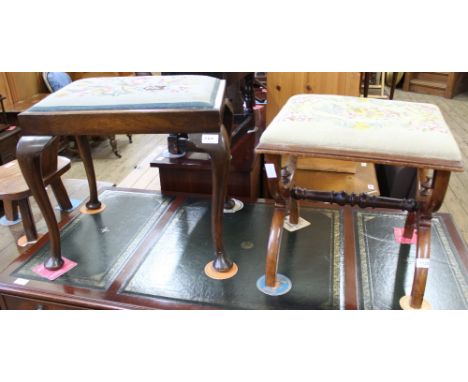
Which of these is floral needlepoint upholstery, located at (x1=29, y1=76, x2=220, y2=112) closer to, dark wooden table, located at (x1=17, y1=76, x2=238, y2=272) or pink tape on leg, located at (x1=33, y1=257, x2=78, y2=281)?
dark wooden table, located at (x1=17, y1=76, x2=238, y2=272)

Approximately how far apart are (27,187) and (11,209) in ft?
1.05

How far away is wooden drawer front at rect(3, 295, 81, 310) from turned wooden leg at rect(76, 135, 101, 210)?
1.54ft

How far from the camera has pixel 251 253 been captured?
1.28m

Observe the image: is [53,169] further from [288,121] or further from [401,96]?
[401,96]

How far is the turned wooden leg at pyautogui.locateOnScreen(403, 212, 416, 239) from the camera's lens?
1315 mm

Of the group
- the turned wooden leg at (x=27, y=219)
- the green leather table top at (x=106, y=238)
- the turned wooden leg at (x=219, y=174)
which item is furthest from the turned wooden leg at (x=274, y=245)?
the turned wooden leg at (x=27, y=219)

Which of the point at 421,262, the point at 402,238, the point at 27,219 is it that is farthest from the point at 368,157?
the point at 27,219

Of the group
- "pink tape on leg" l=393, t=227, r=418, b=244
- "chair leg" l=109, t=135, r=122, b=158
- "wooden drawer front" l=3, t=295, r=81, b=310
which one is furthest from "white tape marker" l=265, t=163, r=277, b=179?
"chair leg" l=109, t=135, r=122, b=158

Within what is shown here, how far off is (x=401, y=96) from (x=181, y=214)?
11.8 ft

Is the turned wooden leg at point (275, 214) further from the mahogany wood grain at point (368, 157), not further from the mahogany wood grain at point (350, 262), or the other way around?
the mahogany wood grain at point (350, 262)

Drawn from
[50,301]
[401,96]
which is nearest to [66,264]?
[50,301]

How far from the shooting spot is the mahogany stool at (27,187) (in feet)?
5.10

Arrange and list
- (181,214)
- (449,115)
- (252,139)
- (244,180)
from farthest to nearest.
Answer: (449,115) → (252,139) → (244,180) → (181,214)

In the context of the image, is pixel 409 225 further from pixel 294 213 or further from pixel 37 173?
pixel 37 173
